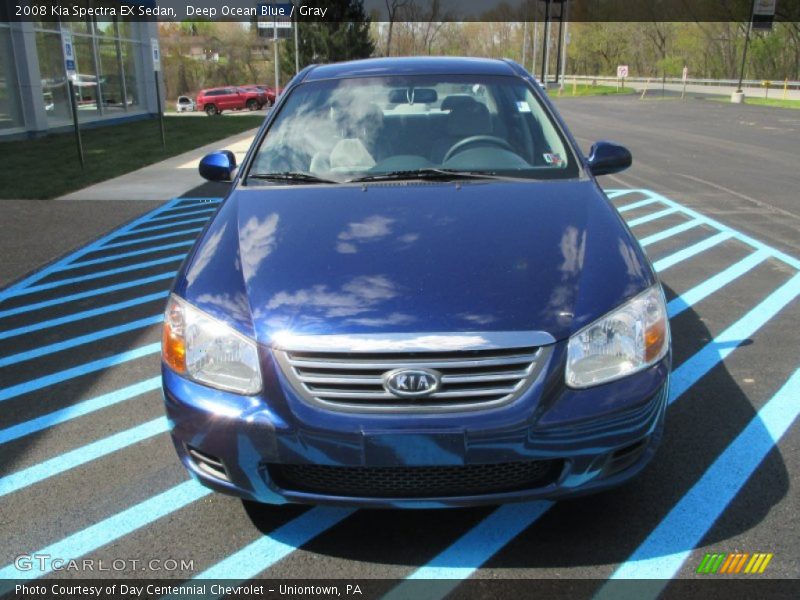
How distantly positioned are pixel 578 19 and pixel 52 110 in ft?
243

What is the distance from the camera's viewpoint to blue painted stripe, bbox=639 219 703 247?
719cm

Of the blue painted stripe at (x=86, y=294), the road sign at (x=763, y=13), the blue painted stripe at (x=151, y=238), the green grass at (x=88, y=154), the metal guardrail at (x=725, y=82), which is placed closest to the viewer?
the blue painted stripe at (x=86, y=294)

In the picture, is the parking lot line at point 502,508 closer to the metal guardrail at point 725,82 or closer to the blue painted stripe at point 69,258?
the blue painted stripe at point 69,258

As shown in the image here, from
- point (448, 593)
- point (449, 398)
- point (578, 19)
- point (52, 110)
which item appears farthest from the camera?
point (578, 19)

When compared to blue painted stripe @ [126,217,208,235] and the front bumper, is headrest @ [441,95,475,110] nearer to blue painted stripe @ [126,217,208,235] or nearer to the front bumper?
the front bumper

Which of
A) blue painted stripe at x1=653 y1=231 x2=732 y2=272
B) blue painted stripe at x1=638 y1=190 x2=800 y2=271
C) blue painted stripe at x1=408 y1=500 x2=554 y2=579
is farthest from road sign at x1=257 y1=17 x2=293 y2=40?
blue painted stripe at x1=408 y1=500 x2=554 y2=579

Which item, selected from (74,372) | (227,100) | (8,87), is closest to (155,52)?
(8,87)

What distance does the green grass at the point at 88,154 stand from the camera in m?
11.0

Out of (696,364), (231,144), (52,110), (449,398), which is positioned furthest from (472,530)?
(52,110)

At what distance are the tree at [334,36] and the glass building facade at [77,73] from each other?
20792mm

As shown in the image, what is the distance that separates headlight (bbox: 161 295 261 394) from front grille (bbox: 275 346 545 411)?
0.75ft

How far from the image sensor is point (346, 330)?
89.4 inches

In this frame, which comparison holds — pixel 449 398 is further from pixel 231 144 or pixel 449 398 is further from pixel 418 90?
pixel 231 144

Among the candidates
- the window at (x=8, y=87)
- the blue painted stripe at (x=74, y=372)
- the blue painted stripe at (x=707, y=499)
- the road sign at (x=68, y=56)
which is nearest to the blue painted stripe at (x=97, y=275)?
the blue painted stripe at (x=74, y=372)
